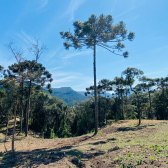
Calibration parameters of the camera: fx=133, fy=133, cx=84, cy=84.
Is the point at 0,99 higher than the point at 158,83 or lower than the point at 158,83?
lower

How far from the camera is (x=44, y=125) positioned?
77.2 feet

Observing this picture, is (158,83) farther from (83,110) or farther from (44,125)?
Answer: (44,125)

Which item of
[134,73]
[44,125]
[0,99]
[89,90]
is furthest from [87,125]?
[0,99]

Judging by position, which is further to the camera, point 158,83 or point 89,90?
point 89,90

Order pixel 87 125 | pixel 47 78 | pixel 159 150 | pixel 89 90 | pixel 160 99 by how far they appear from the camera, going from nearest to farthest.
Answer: pixel 159 150 → pixel 47 78 → pixel 87 125 → pixel 160 99 → pixel 89 90

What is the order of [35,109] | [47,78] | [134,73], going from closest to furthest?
[134,73] < [47,78] < [35,109]

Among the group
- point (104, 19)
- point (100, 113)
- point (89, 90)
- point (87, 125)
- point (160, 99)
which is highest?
point (104, 19)

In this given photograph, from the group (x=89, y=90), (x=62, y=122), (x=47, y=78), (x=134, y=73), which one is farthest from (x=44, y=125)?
(x=134, y=73)

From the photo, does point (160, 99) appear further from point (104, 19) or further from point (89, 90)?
point (104, 19)

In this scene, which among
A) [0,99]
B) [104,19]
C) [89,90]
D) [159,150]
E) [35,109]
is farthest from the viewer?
[89,90]

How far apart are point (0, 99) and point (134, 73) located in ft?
67.4

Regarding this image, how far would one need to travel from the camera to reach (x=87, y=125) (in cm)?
2294

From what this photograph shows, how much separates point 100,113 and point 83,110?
3.38m

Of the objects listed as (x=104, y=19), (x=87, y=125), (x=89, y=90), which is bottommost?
(x=87, y=125)
